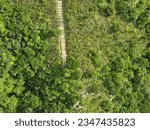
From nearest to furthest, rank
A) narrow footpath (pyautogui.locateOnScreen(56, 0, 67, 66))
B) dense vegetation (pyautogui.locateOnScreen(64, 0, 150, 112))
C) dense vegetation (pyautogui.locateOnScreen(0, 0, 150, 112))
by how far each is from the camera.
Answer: dense vegetation (pyautogui.locateOnScreen(0, 0, 150, 112))
narrow footpath (pyautogui.locateOnScreen(56, 0, 67, 66))
dense vegetation (pyautogui.locateOnScreen(64, 0, 150, 112))

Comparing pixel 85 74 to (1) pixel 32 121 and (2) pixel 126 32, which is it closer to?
(2) pixel 126 32

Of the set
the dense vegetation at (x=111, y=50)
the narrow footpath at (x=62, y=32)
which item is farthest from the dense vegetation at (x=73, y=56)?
the narrow footpath at (x=62, y=32)

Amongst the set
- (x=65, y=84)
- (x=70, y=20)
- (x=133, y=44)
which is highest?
(x=70, y=20)

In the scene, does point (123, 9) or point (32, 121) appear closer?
point (32, 121)

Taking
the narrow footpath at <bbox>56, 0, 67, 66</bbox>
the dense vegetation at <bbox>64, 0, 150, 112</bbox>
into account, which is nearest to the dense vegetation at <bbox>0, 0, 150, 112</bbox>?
the dense vegetation at <bbox>64, 0, 150, 112</bbox>

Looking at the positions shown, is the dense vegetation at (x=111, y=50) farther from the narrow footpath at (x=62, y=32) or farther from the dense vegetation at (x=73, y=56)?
the narrow footpath at (x=62, y=32)

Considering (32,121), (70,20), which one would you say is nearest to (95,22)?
(70,20)

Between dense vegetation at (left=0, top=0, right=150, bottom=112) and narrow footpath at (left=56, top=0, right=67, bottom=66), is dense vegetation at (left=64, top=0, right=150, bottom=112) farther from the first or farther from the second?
narrow footpath at (left=56, top=0, right=67, bottom=66)

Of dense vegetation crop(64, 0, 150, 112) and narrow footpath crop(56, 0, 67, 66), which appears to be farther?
dense vegetation crop(64, 0, 150, 112)

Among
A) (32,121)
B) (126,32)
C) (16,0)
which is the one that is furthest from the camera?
(126,32)
